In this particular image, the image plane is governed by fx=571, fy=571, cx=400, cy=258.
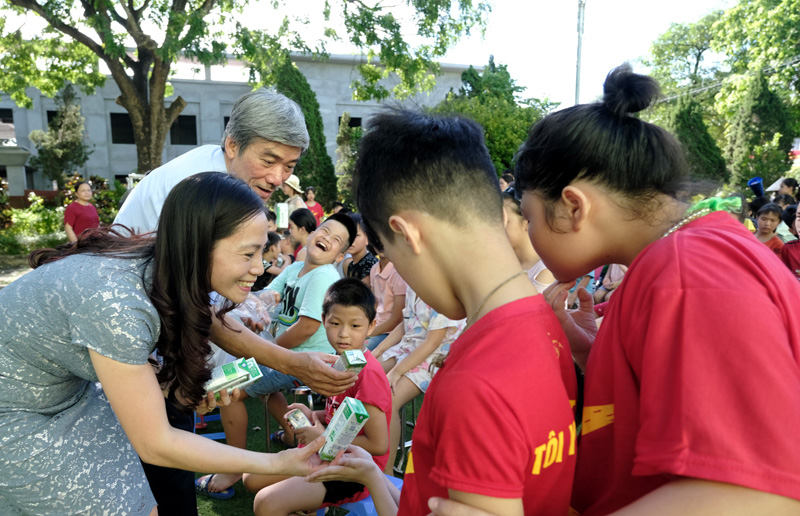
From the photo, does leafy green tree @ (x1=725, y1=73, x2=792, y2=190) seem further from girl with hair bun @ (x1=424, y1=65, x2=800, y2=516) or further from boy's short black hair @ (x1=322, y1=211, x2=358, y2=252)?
girl with hair bun @ (x1=424, y1=65, x2=800, y2=516)

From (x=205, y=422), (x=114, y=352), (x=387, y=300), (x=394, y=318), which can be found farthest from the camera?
(x=387, y=300)

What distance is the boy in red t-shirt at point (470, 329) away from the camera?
1011 mm

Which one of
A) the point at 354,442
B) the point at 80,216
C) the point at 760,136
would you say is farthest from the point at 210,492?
the point at 760,136

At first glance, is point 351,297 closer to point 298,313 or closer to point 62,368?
point 298,313

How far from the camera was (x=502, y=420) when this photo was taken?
1.00 metres

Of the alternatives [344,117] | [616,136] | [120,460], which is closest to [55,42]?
[344,117]

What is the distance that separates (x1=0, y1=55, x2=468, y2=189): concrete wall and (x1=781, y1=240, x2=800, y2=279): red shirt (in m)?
24.7

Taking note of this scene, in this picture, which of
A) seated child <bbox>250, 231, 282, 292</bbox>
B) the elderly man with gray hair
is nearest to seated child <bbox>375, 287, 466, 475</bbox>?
the elderly man with gray hair

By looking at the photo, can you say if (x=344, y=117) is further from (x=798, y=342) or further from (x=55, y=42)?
(x=798, y=342)

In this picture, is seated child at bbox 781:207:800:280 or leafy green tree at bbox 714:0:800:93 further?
leafy green tree at bbox 714:0:800:93

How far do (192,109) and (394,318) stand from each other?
93.0ft

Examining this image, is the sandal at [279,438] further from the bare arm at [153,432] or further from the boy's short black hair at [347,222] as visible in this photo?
the bare arm at [153,432]

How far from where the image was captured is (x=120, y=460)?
80.4 inches

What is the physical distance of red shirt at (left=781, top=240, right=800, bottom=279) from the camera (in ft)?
21.1
